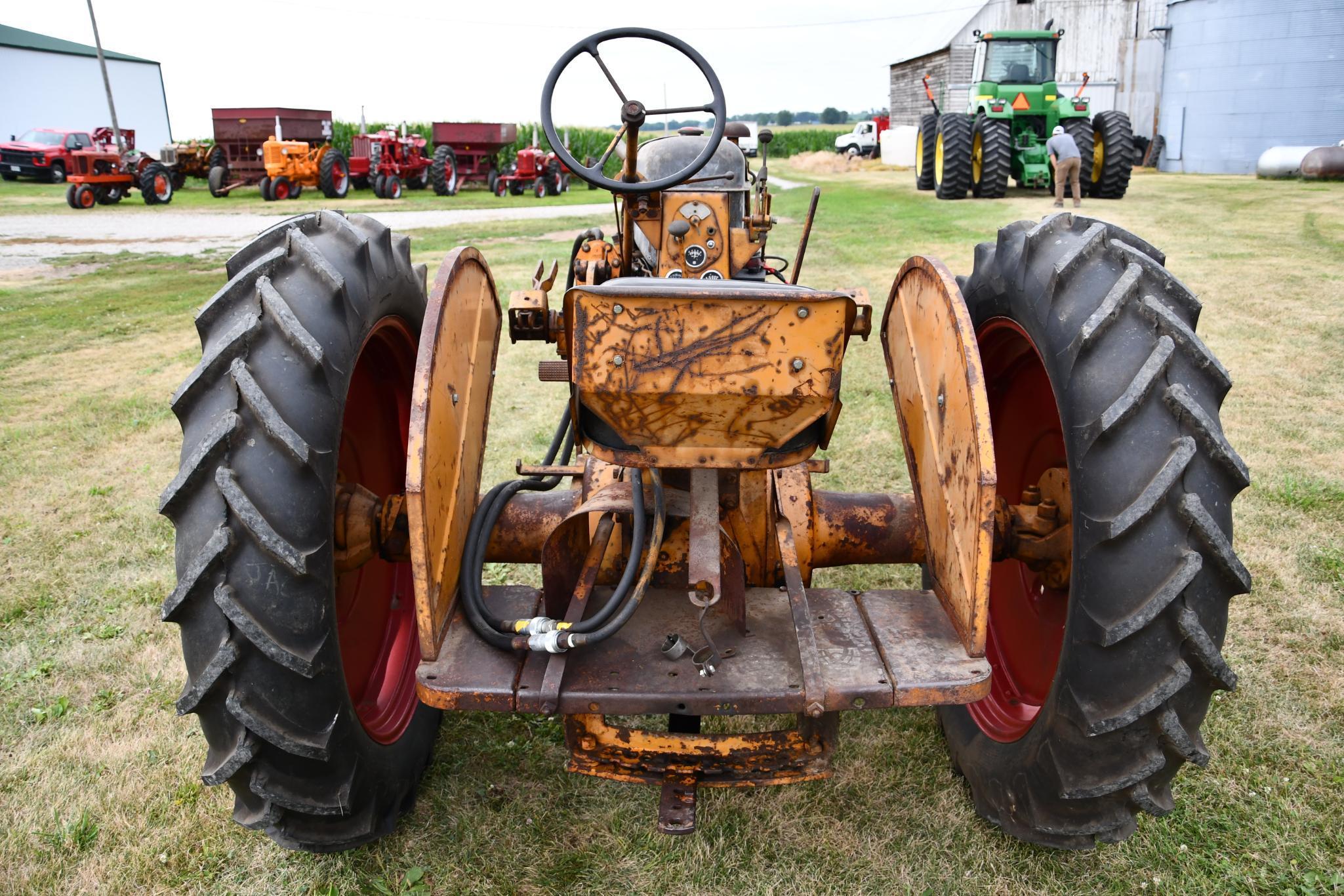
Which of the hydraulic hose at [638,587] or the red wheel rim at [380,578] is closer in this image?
the hydraulic hose at [638,587]

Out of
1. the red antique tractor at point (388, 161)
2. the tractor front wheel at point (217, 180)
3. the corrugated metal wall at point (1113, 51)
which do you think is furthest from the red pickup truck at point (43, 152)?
the corrugated metal wall at point (1113, 51)

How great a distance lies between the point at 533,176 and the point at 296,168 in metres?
6.42

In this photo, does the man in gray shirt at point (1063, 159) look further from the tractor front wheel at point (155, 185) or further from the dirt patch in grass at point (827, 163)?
the tractor front wheel at point (155, 185)

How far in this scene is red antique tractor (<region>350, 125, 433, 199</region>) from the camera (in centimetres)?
2434

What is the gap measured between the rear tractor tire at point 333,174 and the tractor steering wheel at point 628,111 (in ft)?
72.9

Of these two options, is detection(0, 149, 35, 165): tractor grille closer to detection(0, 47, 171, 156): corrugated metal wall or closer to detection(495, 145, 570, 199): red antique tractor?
detection(495, 145, 570, 199): red antique tractor

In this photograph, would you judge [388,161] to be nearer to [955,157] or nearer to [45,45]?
[955,157]

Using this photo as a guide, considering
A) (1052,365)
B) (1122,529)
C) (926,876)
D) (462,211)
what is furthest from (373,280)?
(462,211)

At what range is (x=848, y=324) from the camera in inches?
78.2

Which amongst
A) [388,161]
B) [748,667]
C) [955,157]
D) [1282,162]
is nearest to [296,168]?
[388,161]

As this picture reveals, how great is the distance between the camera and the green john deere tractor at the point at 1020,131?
54.1 feet

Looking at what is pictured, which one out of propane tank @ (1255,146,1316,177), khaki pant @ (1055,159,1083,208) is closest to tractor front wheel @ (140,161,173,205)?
khaki pant @ (1055,159,1083,208)

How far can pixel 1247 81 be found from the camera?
24.0m

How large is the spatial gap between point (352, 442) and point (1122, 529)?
2057 millimetres
